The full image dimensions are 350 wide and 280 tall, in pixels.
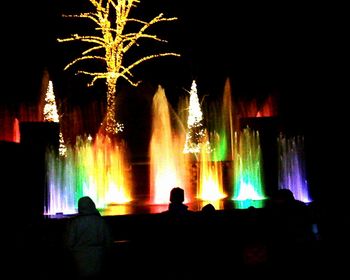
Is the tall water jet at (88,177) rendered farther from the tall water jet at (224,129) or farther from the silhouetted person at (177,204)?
the silhouetted person at (177,204)

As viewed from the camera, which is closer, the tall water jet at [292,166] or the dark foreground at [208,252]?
the dark foreground at [208,252]

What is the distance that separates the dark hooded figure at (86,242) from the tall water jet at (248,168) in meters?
10.6

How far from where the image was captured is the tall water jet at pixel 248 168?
614 inches

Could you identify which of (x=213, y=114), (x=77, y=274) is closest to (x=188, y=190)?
(x=77, y=274)

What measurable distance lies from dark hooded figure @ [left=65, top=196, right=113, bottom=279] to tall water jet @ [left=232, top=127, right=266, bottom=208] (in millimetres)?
10609

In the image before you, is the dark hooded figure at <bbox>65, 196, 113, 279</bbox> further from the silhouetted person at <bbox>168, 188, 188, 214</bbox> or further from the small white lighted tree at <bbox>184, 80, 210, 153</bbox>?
the small white lighted tree at <bbox>184, 80, 210, 153</bbox>

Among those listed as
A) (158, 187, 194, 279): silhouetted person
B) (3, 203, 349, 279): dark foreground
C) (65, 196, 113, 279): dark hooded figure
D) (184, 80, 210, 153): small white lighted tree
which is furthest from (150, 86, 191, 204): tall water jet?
(184, 80, 210, 153): small white lighted tree

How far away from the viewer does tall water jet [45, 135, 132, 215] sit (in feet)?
45.5

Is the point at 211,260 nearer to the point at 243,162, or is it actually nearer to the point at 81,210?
the point at 81,210

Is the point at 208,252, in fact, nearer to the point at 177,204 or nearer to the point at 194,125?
the point at 177,204

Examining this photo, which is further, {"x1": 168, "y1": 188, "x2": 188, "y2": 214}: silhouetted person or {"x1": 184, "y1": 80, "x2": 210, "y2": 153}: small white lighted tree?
{"x1": 184, "y1": 80, "x2": 210, "y2": 153}: small white lighted tree

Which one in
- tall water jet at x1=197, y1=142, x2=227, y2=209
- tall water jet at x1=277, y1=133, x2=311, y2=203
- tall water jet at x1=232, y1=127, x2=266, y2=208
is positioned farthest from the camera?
tall water jet at x1=197, y1=142, x2=227, y2=209

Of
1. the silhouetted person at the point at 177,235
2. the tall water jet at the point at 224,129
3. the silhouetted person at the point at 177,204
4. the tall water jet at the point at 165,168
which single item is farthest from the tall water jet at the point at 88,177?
the silhouetted person at the point at 177,204

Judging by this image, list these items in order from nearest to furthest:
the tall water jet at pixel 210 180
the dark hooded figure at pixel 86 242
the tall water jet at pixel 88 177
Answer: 1. the dark hooded figure at pixel 86 242
2. the tall water jet at pixel 88 177
3. the tall water jet at pixel 210 180
